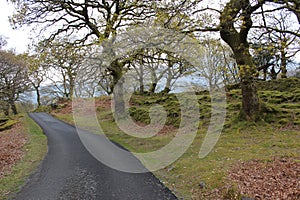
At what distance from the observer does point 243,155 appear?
25.3 feet

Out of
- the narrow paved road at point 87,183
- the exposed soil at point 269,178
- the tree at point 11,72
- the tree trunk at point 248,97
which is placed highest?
the tree at point 11,72

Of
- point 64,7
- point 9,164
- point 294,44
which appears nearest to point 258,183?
point 294,44

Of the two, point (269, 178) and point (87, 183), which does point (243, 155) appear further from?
point (87, 183)

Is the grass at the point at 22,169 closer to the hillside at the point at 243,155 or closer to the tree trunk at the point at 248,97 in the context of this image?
the hillside at the point at 243,155

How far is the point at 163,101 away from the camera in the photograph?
20578mm

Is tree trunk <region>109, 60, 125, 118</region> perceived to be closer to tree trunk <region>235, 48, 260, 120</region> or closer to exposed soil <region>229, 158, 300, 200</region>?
tree trunk <region>235, 48, 260, 120</region>

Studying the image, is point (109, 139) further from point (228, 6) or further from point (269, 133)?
point (228, 6)

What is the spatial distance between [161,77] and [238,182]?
919 inches

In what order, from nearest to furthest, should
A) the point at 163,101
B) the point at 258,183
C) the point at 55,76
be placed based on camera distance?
the point at 258,183
the point at 163,101
the point at 55,76

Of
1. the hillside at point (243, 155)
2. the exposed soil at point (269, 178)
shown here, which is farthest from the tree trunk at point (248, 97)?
the exposed soil at point (269, 178)

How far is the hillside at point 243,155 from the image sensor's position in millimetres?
5430

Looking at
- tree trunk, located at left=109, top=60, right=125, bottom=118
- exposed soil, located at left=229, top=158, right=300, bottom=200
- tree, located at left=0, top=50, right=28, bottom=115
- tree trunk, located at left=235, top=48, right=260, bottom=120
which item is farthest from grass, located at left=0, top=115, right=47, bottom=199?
tree, located at left=0, top=50, right=28, bottom=115

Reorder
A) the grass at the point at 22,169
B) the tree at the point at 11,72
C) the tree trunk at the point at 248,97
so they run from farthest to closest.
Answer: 1. the tree at the point at 11,72
2. the tree trunk at the point at 248,97
3. the grass at the point at 22,169

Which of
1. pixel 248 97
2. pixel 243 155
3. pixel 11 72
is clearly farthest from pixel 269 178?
pixel 11 72
